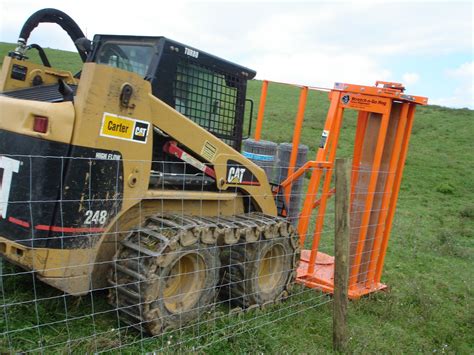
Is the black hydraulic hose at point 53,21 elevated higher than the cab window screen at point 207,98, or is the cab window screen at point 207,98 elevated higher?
the black hydraulic hose at point 53,21

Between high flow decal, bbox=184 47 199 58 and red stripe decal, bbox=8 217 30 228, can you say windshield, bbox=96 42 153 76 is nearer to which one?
high flow decal, bbox=184 47 199 58

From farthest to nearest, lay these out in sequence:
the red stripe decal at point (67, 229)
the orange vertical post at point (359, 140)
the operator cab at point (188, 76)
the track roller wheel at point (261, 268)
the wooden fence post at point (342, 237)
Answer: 1. the orange vertical post at point (359, 140)
2. the track roller wheel at point (261, 268)
3. the operator cab at point (188, 76)
4. the wooden fence post at point (342, 237)
5. the red stripe decal at point (67, 229)

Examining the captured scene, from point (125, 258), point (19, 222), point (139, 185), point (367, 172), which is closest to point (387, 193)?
point (367, 172)

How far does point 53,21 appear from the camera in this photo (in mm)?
5695

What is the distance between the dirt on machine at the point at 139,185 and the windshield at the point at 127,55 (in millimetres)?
17

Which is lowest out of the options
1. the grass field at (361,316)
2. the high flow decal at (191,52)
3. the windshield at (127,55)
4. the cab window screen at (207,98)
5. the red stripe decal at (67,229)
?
the grass field at (361,316)

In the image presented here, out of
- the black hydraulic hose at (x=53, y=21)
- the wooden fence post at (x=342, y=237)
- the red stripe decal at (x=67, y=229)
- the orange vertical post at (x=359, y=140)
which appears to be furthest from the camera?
the orange vertical post at (x=359, y=140)

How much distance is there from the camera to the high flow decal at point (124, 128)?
382 cm

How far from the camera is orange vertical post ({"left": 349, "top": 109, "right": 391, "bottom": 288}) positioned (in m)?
6.00

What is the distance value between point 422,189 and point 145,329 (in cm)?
1592

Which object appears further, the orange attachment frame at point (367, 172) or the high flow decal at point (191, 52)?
the orange attachment frame at point (367, 172)

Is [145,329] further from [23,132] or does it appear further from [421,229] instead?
[421,229]

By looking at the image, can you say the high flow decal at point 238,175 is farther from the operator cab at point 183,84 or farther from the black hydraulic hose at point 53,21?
the black hydraulic hose at point 53,21

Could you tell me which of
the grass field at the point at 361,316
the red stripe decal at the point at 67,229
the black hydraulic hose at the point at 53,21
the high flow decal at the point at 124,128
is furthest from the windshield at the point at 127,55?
the grass field at the point at 361,316
